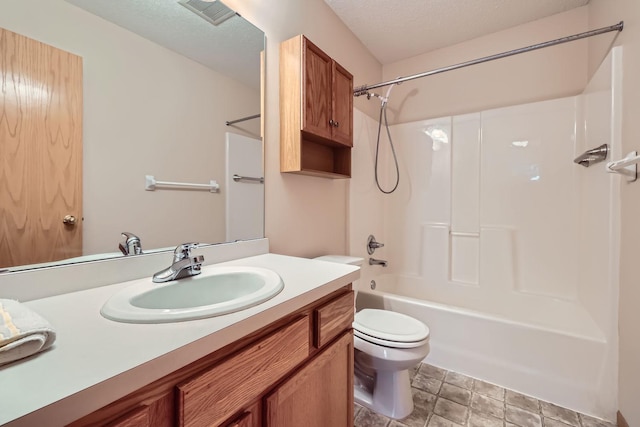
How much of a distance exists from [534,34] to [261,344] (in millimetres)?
2771

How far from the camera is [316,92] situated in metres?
1.44

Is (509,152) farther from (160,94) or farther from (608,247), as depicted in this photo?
(160,94)

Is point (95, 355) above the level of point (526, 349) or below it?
above

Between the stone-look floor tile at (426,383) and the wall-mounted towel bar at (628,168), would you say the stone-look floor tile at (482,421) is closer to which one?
the stone-look floor tile at (426,383)

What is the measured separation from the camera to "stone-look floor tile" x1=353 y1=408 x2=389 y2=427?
1.36 metres

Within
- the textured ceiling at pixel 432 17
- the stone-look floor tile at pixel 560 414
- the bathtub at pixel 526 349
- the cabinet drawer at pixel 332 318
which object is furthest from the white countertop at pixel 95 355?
the textured ceiling at pixel 432 17

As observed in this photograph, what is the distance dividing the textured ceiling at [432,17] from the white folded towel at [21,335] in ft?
7.14

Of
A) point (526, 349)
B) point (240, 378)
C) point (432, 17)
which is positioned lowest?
point (526, 349)

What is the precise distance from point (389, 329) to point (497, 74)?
2.13 metres

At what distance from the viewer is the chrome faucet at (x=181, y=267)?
87 cm

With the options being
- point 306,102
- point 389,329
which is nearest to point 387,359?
point 389,329

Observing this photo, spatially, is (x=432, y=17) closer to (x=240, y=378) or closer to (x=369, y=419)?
(x=240, y=378)

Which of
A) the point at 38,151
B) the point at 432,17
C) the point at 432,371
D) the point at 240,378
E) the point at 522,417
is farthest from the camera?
the point at 432,17

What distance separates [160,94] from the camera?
981 millimetres
